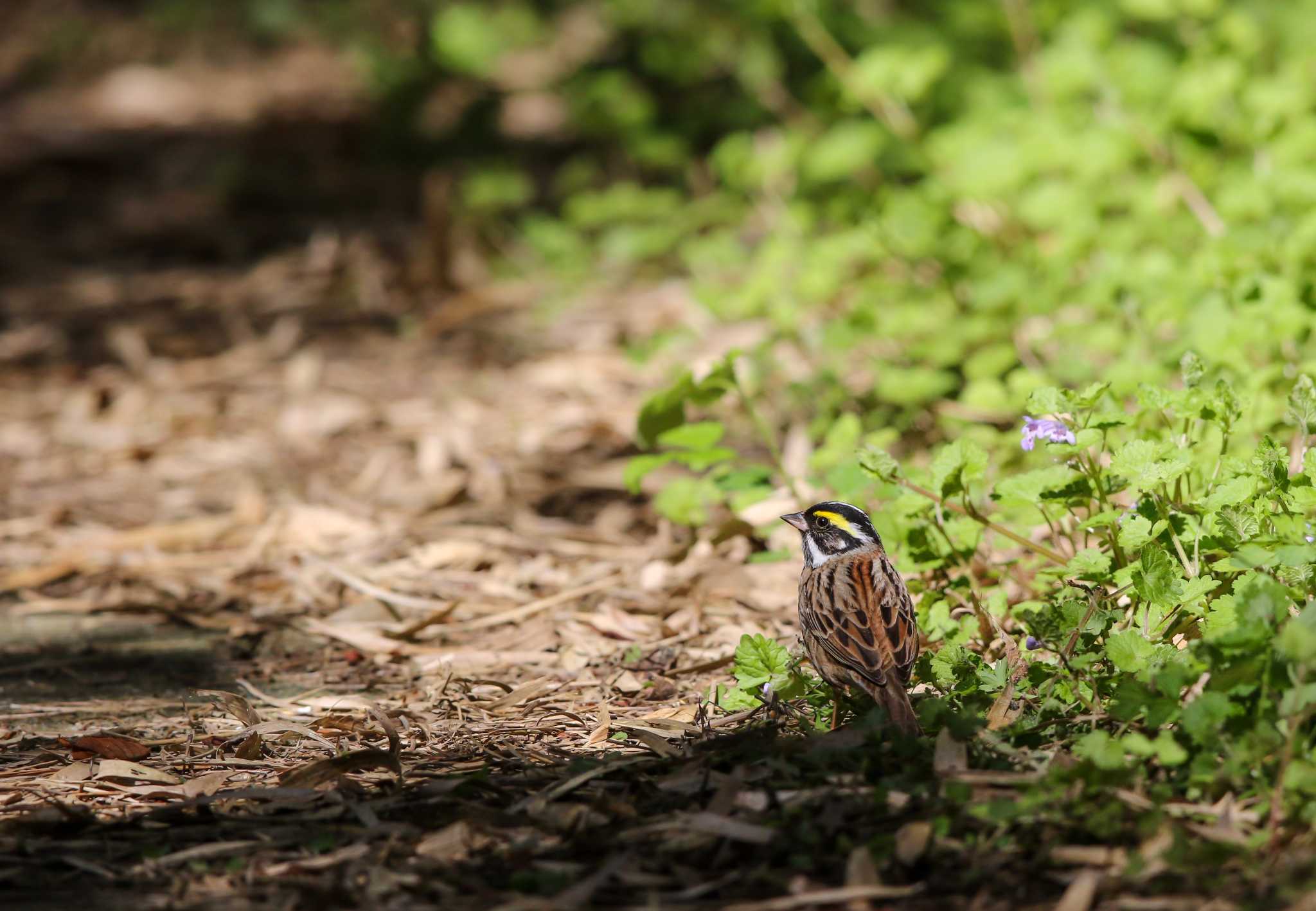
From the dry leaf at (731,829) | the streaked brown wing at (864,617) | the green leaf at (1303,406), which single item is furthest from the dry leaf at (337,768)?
the green leaf at (1303,406)

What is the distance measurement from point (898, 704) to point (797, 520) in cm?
90

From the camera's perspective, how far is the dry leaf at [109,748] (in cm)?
339

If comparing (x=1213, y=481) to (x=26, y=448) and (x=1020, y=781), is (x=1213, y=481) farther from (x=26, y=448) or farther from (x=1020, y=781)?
(x=26, y=448)

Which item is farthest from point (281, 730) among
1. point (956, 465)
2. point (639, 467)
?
point (956, 465)

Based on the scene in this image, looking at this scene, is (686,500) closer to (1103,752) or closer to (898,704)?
(898,704)

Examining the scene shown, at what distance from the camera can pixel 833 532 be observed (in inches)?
148

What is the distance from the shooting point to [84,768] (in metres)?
3.26

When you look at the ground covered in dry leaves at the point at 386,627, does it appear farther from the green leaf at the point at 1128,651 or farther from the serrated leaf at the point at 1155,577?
the serrated leaf at the point at 1155,577

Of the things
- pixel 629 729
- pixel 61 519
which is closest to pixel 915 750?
pixel 629 729

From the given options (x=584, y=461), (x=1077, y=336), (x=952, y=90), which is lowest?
(x=584, y=461)

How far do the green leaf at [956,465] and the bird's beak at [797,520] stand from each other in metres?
0.46

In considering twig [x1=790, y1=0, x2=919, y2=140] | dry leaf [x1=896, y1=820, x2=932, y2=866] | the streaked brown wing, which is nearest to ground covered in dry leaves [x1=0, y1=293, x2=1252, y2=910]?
dry leaf [x1=896, y1=820, x2=932, y2=866]

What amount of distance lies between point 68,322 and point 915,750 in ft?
21.7

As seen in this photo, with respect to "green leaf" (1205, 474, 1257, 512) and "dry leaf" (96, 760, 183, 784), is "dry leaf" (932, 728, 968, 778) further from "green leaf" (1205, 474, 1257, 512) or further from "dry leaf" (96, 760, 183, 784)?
"dry leaf" (96, 760, 183, 784)
